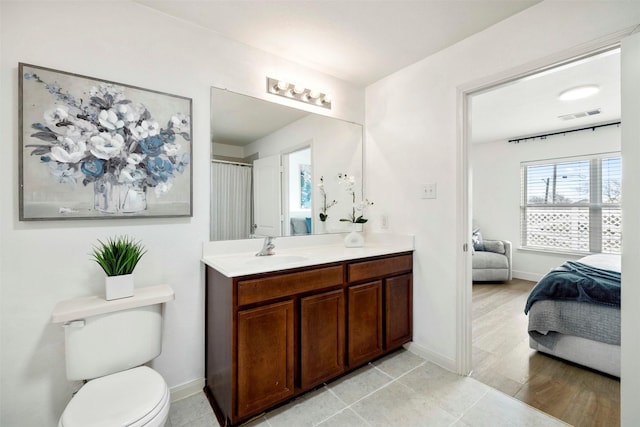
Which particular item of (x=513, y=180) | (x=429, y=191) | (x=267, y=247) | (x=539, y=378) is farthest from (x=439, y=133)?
(x=513, y=180)

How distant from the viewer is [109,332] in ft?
4.53

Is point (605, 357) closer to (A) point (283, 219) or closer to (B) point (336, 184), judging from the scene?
(B) point (336, 184)

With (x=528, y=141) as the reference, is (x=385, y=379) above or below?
below

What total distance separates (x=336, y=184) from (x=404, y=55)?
1184 millimetres

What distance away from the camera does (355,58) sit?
226 centimetres

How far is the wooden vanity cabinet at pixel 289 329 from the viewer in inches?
59.4

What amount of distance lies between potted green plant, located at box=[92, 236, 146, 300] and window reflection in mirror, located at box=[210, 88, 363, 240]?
0.54 m

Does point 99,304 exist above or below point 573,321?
above

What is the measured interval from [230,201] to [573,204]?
505 cm

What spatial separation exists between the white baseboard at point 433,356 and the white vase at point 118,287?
2112 mm

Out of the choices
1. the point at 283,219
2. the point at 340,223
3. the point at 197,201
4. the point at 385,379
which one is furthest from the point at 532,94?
the point at 197,201

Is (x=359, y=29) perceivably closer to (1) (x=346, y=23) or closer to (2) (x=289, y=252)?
(1) (x=346, y=23)

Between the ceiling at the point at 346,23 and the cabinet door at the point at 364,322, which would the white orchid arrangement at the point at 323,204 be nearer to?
the cabinet door at the point at 364,322

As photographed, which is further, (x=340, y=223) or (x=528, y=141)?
(x=528, y=141)
